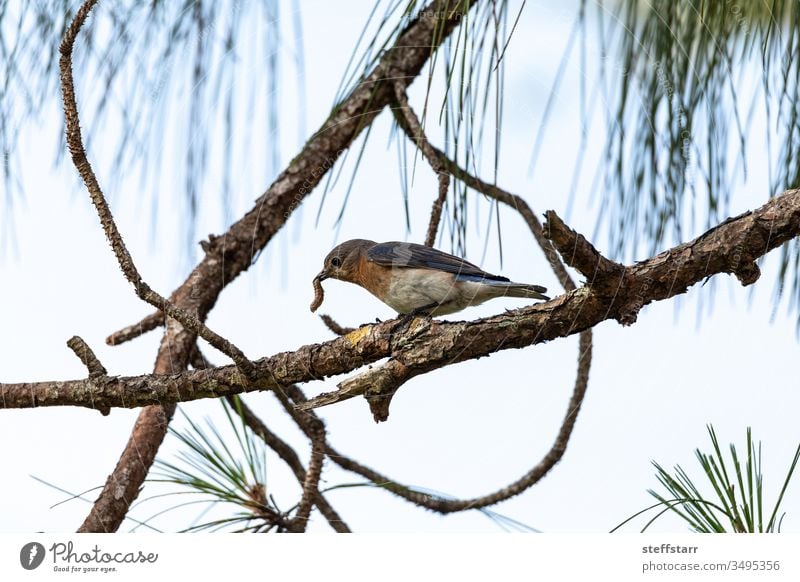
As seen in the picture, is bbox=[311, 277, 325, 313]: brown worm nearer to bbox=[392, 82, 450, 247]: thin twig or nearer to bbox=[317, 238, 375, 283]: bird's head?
bbox=[317, 238, 375, 283]: bird's head

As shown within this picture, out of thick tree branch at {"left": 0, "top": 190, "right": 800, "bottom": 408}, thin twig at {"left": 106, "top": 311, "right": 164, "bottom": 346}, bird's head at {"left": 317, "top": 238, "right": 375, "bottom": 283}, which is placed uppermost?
thin twig at {"left": 106, "top": 311, "right": 164, "bottom": 346}

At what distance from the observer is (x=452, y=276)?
45.3 inches

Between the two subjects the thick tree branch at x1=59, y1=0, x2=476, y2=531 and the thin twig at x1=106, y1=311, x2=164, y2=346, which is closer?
the thick tree branch at x1=59, y1=0, x2=476, y2=531

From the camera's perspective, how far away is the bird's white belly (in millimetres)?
1149

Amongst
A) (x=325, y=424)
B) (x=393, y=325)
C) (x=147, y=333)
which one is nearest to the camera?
(x=393, y=325)

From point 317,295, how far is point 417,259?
7.2 inches

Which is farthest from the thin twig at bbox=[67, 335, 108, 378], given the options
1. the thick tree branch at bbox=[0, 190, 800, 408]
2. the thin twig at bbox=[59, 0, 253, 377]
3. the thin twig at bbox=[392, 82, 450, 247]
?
the thin twig at bbox=[392, 82, 450, 247]

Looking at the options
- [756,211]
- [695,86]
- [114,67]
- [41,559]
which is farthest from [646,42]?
[41,559]

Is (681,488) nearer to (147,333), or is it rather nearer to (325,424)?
(325,424)

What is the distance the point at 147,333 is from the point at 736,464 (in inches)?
36.2

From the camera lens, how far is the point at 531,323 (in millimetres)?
1022

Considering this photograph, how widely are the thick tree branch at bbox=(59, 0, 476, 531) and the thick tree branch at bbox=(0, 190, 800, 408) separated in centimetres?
13

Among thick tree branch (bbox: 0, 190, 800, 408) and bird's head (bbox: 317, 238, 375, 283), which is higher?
bird's head (bbox: 317, 238, 375, 283)

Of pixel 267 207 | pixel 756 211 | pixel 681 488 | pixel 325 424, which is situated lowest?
pixel 681 488
